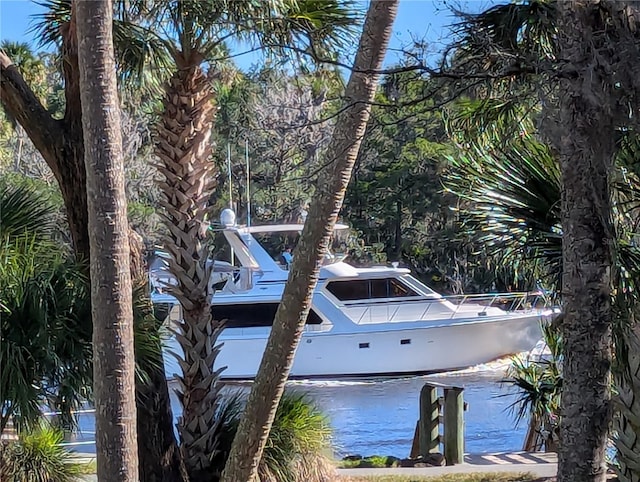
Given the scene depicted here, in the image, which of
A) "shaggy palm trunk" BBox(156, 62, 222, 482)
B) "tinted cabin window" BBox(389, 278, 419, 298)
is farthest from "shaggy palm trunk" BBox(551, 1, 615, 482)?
"tinted cabin window" BBox(389, 278, 419, 298)

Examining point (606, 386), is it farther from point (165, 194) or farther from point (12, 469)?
point (12, 469)

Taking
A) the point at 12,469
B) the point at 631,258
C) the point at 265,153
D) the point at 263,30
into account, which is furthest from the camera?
the point at 265,153

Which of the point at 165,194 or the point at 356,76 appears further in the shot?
the point at 165,194

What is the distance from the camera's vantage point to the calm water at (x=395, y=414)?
1063 cm

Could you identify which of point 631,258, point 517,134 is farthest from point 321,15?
point 631,258

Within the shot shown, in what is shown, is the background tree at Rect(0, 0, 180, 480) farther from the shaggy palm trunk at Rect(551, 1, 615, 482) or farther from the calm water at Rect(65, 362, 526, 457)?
the calm water at Rect(65, 362, 526, 457)

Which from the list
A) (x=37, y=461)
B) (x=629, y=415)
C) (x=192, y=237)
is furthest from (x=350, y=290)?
(x=629, y=415)

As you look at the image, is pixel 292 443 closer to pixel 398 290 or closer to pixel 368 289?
pixel 368 289

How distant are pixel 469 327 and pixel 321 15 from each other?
38.7ft

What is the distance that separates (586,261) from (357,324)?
1311 centimetres

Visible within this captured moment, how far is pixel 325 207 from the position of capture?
416cm

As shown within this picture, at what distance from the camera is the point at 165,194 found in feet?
18.6

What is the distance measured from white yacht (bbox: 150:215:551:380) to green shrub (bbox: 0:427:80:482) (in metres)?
9.24

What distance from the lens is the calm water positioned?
10.6 metres
